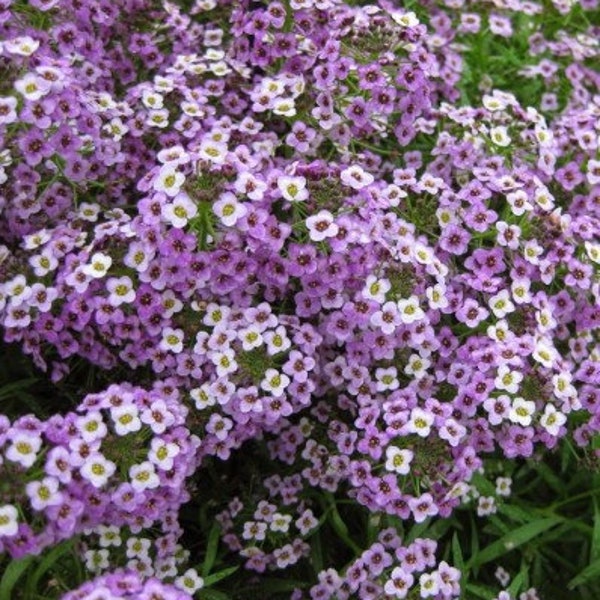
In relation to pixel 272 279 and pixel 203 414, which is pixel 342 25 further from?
pixel 203 414

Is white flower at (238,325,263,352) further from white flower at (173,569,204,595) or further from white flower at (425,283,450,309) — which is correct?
white flower at (173,569,204,595)

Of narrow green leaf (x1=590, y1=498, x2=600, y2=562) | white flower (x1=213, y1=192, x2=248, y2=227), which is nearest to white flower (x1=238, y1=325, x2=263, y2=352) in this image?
white flower (x1=213, y1=192, x2=248, y2=227)

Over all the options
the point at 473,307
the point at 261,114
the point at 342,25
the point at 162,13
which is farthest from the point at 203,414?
the point at 162,13

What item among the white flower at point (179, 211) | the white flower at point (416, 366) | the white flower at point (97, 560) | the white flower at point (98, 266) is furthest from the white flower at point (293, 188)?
the white flower at point (97, 560)

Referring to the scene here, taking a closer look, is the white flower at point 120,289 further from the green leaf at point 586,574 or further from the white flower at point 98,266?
the green leaf at point 586,574

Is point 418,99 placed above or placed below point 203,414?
above

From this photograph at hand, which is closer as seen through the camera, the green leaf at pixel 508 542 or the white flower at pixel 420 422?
the white flower at pixel 420 422
